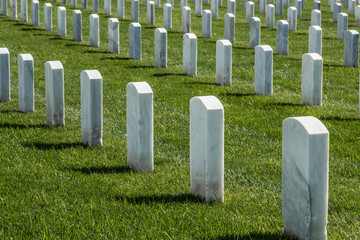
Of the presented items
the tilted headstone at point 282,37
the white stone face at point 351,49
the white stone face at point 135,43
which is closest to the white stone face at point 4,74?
the white stone face at point 135,43

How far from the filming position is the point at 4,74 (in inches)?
392

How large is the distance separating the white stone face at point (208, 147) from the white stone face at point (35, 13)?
1332cm

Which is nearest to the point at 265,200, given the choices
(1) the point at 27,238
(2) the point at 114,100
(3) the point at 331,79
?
(1) the point at 27,238

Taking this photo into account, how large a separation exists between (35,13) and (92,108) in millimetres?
11514

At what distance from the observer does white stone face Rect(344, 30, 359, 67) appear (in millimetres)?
13867

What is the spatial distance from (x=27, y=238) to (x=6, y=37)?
12087mm

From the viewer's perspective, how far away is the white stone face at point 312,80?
1031 centimetres

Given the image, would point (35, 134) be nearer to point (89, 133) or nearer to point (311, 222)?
point (89, 133)

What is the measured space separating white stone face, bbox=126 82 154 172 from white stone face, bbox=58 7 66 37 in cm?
1043

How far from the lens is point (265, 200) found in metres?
6.24

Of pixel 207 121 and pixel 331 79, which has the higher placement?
pixel 207 121

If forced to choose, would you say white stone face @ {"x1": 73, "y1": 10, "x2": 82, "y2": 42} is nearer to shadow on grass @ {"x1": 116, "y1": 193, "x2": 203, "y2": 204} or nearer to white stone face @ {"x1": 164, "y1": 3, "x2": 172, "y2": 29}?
white stone face @ {"x1": 164, "y1": 3, "x2": 172, "y2": 29}

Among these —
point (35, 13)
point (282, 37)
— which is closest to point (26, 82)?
point (282, 37)

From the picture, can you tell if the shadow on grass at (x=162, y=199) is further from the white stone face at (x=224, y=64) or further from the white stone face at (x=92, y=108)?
the white stone face at (x=224, y=64)
